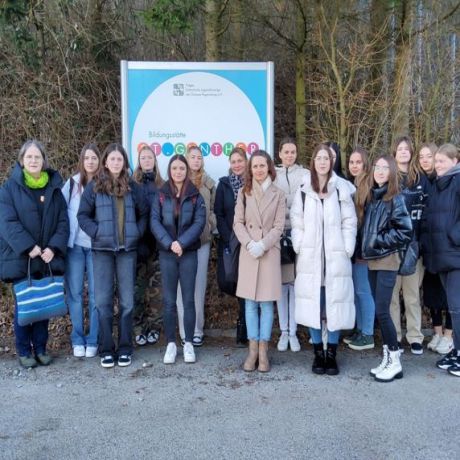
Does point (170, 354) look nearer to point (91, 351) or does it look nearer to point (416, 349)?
point (91, 351)

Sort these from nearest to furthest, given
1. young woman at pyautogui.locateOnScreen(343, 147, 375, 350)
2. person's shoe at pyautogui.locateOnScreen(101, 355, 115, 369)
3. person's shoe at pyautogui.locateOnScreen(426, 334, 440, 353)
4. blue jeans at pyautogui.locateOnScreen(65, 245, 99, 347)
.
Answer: person's shoe at pyautogui.locateOnScreen(101, 355, 115, 369)
blue jeans at pyautogui.locateOnScreen(65, 245, 99, 347)
young woman at pyautogui.locateOnScreen(343, 147, 375, 350)
person's shoe at pyautogui.locateOnScreen(426, 334, 440, 353)

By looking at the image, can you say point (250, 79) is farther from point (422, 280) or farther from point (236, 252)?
point (422, 280)

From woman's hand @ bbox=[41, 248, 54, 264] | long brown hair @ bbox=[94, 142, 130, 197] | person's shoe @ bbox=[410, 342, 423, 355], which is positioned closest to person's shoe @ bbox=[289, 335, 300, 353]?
person's shoe @ bbox=[410, 342, 423, 355]

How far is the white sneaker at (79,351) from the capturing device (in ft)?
16.9

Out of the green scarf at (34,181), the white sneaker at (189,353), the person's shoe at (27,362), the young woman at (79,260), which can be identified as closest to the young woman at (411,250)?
the white sneaker at (189,353)

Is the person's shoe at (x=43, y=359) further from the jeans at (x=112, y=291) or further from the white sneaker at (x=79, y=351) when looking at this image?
the jeans at (x=112, y=291)

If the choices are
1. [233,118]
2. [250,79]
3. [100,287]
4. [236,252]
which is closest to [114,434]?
[100,287]

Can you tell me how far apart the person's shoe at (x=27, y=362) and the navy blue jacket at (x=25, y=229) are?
77 centimetres

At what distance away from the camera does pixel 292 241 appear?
188 inches

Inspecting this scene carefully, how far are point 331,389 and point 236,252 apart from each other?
1.48m

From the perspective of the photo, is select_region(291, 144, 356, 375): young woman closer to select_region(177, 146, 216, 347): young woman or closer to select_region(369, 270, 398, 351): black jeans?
select_region(369, 270, 398, 351): black jeans

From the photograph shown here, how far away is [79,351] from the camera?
16.9ft

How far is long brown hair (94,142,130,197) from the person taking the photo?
4785 millimetres

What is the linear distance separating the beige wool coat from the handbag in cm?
169
